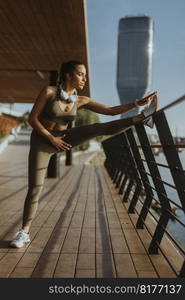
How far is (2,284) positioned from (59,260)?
70 centimetres

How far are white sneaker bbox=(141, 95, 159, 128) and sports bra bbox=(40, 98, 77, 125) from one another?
1.86 ft

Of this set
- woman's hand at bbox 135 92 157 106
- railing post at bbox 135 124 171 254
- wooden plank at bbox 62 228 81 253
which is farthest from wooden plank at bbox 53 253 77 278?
woman's hand at bbox 135 92 157 106

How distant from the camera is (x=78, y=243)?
12.3 feet

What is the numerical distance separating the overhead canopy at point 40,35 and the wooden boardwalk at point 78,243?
2.75 metres

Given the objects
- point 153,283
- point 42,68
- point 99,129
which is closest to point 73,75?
point 99,129

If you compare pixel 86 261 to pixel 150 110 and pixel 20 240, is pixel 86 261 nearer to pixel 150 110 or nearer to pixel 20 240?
pixel 20 240

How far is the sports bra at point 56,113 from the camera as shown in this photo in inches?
127

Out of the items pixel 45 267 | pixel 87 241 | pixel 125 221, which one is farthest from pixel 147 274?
pixel 125 221

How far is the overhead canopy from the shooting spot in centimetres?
591

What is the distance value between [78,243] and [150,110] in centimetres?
143

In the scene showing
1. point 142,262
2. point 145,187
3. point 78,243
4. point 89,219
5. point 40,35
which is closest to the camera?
point 142,262

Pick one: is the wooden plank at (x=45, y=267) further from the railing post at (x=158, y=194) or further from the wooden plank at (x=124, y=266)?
the railing post at (x=158, y=194)

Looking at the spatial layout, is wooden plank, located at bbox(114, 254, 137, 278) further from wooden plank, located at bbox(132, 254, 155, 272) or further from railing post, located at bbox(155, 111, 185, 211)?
railing post, located at bbox(155, 111, 185, 211)

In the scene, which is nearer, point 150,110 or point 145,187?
point 150,110
